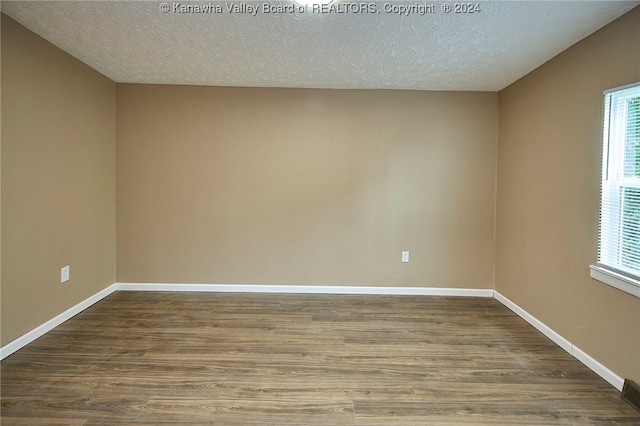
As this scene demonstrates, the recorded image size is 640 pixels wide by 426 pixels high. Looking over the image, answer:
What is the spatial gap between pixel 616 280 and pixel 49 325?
159 inches

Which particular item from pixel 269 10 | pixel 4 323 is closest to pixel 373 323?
pixel 269 10

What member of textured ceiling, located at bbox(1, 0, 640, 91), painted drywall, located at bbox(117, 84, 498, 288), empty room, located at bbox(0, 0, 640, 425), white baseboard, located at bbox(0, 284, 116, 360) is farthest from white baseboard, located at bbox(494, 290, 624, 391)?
white baseboard, located at bbox(0, 284, 116, 360)

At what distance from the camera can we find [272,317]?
9.96 feet

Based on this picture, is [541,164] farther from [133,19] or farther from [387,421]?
[133,19]

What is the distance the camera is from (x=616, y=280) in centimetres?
203

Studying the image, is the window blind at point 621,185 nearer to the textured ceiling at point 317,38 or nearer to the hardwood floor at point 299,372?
the textured ceiling at point 317,38

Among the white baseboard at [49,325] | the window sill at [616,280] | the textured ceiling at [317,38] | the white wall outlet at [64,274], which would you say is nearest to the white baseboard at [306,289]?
the white baseboard at [49,325]

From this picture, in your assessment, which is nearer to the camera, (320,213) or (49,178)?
(49,178)

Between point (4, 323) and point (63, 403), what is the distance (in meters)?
0.88

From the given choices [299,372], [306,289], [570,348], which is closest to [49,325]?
[299,372]

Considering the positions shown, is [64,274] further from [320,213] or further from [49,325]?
[320,213]

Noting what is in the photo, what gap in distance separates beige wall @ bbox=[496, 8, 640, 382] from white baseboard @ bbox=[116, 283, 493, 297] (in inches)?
20.6

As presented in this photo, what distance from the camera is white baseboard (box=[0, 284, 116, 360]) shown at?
7.55 feet

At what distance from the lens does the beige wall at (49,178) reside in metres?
2.27
